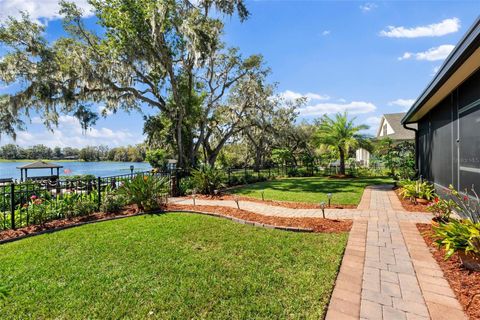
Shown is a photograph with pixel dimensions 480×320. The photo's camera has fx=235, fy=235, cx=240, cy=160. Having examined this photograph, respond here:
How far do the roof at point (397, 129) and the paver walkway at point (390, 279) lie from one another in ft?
53.6

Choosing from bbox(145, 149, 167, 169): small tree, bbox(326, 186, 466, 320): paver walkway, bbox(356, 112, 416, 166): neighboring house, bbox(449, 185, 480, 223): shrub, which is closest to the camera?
bbox(326, 186, 466, 320): paver walkway

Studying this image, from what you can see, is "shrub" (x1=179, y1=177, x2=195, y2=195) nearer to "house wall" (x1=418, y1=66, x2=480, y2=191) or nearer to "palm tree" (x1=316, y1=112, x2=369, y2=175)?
"house wall" (x1=418, y1=66, x2=480, y2=191)

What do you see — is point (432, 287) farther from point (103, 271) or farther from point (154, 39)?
point (154, 39)

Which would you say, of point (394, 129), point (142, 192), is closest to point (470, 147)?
point (142, 192)

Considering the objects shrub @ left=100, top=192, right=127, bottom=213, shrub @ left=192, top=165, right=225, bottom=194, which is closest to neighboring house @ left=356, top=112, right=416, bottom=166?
shrub @ left=192, top=165, right=225, bottom=194

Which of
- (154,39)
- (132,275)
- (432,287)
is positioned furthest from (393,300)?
(154,39)

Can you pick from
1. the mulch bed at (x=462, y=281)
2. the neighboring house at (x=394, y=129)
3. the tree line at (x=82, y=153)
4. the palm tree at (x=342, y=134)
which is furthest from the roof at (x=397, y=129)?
the tree line at (x=82, y=153)

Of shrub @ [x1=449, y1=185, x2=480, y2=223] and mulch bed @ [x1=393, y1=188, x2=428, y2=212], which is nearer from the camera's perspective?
shrub @ [x1=449, y1=185, x2=480, y2=223]

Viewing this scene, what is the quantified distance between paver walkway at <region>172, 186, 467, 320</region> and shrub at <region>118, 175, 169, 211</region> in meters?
4.99

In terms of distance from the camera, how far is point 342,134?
16.0m

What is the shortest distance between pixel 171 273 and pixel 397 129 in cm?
2276

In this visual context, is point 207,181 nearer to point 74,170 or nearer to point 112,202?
point 112,202

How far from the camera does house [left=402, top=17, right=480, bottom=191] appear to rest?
11.6 feet

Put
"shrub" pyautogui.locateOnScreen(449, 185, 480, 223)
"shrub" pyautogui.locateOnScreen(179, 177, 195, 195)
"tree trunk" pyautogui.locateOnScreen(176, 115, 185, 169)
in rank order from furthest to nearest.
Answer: "tree trunk" pyautogui.locateOnScreen(176, 115, 185, 169) → "shrub" pyautogui.locateOnScreen(179, 177, 195, 195) → "shrub" pyautogui.locateOnScreen(449, 185, 480, 223)
